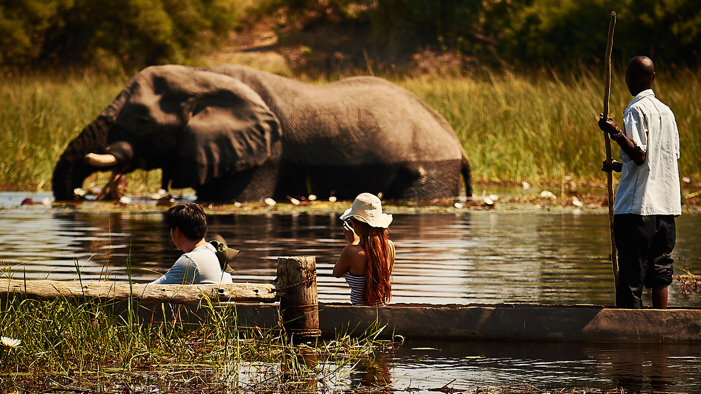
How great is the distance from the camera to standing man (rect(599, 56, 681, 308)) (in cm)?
618

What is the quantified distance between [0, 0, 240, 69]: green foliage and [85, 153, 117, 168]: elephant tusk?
24268 millimetres

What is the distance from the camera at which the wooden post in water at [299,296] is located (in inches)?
235

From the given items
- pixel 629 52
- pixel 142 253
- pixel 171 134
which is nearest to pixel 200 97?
pixel 171 134

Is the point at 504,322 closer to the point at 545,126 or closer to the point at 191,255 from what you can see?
the point at 191,255

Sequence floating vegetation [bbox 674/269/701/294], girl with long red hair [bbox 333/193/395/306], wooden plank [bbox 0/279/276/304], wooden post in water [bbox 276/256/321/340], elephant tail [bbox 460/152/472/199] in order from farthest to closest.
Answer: elephant tail [bbox 460/152/472/199] < floating vegetation [bbox 674/269/701/294] < girl with long red hair [bbox 333/193/395/306] < wooden post in water [bbox 276/256/321/340] < wooden plank [bbox 0/279/276/304]

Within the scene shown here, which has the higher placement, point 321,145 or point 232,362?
point 321,145

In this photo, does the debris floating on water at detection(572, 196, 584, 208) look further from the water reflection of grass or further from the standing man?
the water reflection of grass

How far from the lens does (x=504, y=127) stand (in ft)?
64.6

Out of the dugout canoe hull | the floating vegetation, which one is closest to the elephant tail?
the floating vegetation

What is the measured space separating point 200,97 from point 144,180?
8.64ft

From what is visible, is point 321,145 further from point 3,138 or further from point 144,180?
point 3,138

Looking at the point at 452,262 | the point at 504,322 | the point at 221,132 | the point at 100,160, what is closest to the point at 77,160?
the point at 100,160

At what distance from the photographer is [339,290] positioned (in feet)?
25.6

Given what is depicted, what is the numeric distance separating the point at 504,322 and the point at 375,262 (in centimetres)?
83
